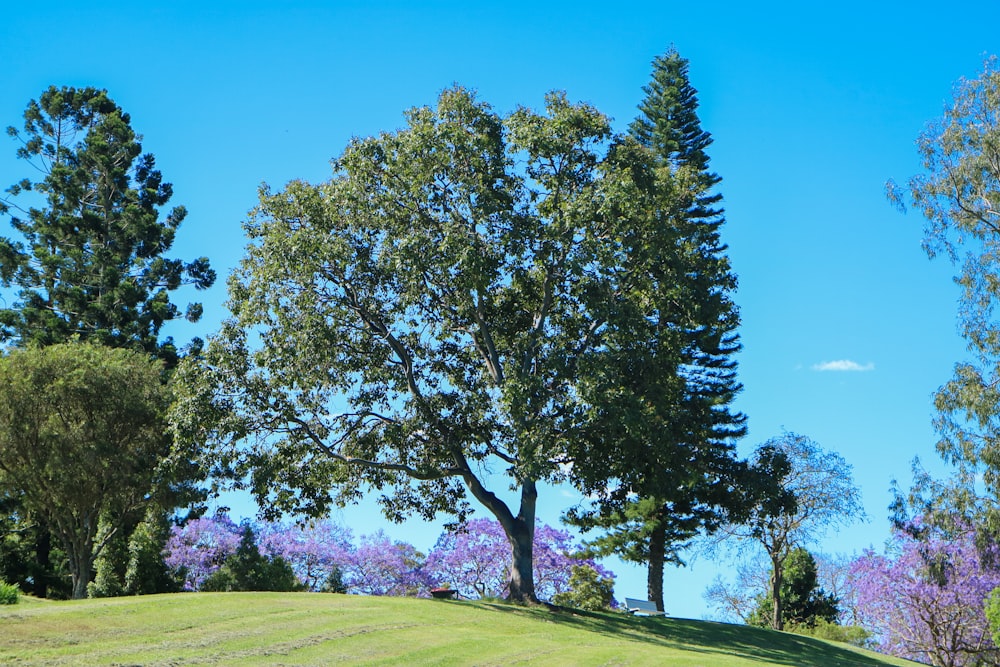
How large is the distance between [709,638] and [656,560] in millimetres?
7516

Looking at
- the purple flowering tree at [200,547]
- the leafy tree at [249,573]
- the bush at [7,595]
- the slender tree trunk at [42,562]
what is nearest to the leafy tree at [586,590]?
the leafy tree at [249,573]

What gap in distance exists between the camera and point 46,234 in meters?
38.7

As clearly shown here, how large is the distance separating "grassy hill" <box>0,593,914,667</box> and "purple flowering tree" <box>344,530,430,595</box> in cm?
1086

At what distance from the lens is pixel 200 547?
28.8m

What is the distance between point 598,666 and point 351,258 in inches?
461

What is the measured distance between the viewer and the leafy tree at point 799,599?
127ft

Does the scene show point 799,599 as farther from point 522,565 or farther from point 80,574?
point 80,574

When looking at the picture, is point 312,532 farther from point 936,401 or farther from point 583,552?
point 936,401

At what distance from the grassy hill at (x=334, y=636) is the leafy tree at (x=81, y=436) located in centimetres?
628

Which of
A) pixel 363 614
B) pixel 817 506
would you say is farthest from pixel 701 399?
pixel 363 614

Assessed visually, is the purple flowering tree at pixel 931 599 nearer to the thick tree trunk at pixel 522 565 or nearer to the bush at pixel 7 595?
the thick tree trunk at pixel 522 565

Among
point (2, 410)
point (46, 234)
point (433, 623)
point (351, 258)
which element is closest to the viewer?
point (433, 623)

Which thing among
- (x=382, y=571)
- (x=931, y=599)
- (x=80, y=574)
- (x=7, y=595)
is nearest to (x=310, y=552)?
(x=382, y=571)

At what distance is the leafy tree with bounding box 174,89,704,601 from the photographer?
22.8 meters
